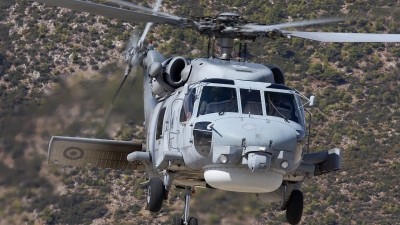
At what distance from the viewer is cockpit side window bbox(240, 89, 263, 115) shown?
19878mm

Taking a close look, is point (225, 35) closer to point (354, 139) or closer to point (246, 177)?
point (246, 177)

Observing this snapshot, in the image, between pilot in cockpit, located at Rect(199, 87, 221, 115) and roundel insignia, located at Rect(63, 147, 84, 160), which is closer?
pilot in cockpit, located at Rect(199, 87, 221, 115)

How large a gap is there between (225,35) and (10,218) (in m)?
10.6

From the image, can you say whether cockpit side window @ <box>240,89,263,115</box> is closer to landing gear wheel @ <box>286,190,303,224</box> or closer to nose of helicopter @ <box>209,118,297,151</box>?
nose of helicopter @ <box>209,118,297,151</box>

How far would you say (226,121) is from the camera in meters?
19.4

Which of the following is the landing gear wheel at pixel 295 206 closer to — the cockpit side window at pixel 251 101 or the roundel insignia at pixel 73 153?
the cockpit side window at pixel 251 101

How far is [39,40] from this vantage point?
46719 millimetres

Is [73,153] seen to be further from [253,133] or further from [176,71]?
[253,133]

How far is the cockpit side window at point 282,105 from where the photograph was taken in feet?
65.9

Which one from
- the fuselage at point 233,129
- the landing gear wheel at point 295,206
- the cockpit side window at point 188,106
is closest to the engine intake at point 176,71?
the fuselage at point 233,129

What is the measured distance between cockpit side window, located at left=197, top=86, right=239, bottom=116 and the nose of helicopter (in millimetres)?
500

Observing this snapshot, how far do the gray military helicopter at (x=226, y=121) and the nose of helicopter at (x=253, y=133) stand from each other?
18 mm

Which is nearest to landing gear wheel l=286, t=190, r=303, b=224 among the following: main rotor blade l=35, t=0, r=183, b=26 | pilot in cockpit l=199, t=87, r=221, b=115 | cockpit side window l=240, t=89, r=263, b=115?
cockpit side window l=240, t=89, r=263, b=115

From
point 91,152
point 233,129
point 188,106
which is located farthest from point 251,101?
point 91,152
